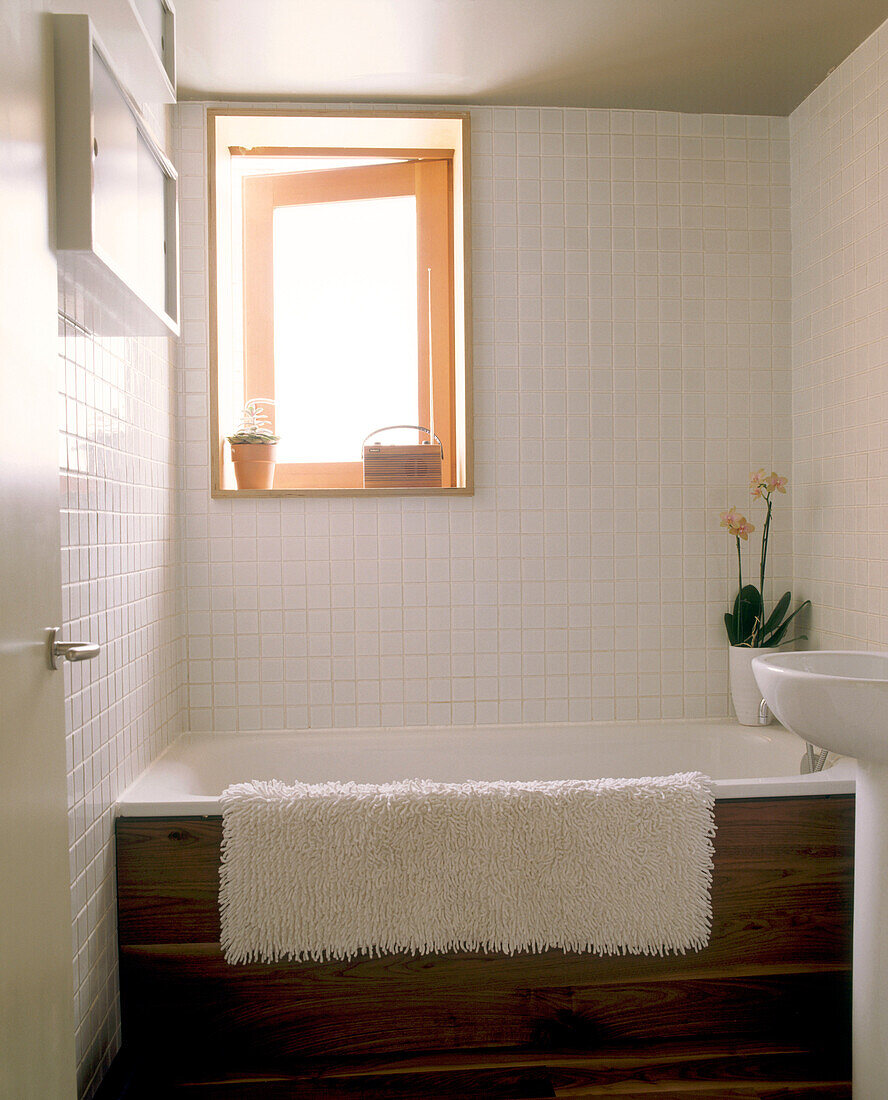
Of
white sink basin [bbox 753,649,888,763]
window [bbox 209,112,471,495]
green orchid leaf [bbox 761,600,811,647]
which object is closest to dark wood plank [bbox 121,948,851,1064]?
white sink basin [bbox 753,649,888,763]

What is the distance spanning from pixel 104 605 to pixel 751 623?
180 centimetres

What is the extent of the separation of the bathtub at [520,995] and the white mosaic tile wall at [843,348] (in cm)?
67

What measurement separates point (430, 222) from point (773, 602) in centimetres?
162

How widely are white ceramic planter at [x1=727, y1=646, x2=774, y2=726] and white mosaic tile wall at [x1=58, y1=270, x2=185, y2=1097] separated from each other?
1.62 metres

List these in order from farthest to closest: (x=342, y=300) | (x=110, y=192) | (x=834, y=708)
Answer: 1. (x=342, y=300)
2. (x=834, y=708)
3. (x=110, y=192)

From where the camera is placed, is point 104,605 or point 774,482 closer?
point 104,605

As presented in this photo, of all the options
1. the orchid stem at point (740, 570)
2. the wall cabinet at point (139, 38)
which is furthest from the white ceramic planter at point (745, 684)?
the wall cabinet at point (139, 38)

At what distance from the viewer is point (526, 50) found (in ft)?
7.23

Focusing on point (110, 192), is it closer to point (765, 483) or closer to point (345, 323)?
point (345, 323)

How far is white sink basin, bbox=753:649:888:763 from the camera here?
144 centimetres

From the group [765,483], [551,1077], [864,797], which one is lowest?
[551,1077]

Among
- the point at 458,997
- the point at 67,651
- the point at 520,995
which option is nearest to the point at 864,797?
the point at 520,995

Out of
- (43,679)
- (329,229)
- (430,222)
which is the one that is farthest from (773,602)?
(43,679)

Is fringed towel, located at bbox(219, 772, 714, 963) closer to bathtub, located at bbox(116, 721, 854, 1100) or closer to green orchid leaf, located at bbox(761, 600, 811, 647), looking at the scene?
bathtub, located at bbox(116, 721, 854, 1100)
